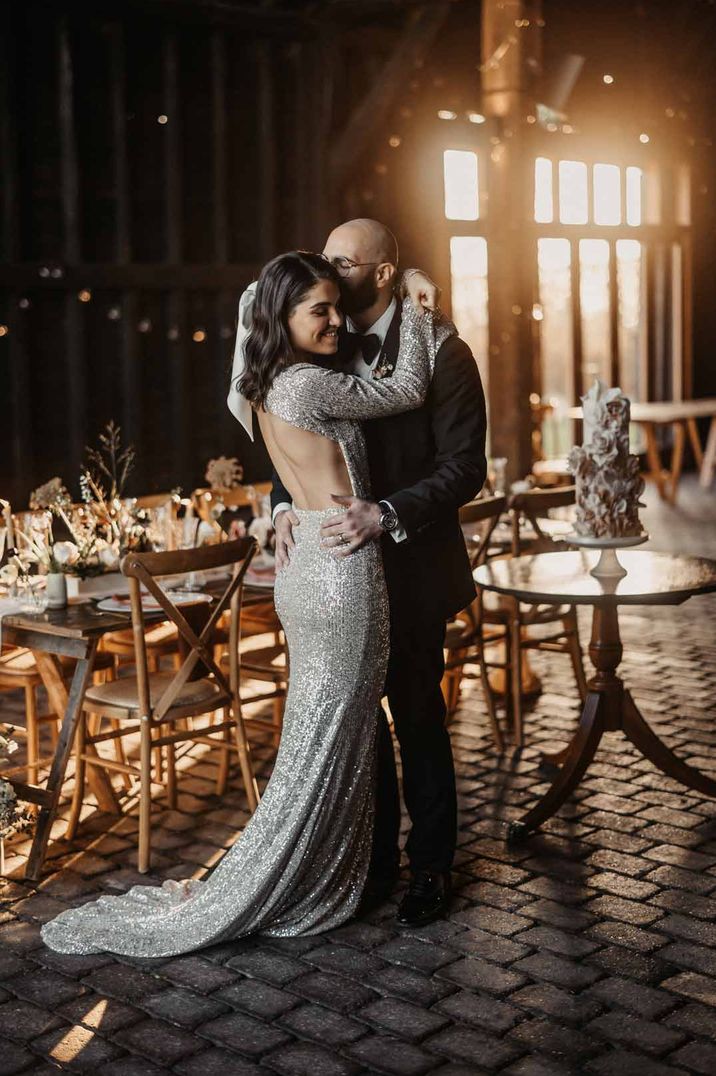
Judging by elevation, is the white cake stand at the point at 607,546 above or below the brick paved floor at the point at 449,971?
above

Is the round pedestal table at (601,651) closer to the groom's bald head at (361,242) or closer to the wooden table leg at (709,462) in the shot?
the groom's bald head at (361,242)

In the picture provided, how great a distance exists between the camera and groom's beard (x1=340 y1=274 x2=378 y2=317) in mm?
3873

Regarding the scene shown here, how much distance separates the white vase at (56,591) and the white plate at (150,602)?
0.13m

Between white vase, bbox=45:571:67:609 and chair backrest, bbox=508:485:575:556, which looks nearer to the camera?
white vase, bbox=45:571:67:609

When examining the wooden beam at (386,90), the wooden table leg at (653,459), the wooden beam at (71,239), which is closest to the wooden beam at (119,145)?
the wooden beam at (71,239)

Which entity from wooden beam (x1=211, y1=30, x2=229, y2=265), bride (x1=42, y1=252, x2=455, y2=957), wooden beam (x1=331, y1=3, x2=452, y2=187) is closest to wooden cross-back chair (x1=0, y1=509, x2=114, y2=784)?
bride (x1=42, y1=252, x2=455, y2=957)

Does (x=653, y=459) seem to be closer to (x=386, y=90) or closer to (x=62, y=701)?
(x=386, y=90)

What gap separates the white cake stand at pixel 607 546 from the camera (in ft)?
15.2

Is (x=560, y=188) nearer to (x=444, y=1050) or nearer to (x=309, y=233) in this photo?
(x=309, y=233)

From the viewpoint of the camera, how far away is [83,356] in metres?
9.08

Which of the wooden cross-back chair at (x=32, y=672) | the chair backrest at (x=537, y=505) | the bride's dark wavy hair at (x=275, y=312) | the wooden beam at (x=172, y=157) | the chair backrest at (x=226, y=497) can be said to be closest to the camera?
the bride's dark wavy hair at (x=275, y=312)

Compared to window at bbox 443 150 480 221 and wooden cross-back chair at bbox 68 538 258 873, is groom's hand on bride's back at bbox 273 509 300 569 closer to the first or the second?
wooden cross-back chair at bbox 68 538 258 873

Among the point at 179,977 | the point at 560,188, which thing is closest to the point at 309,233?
the point at 560,188

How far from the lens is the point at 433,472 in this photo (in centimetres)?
394
